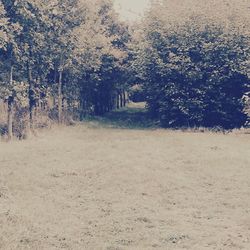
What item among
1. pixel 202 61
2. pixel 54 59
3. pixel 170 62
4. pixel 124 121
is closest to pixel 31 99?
pixel 54 59

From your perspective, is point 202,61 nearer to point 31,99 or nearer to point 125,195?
point 31,99

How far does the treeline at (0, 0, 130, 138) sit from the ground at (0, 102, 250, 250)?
3350 millimetres

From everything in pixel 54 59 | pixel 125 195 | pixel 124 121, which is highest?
pixel 54 59

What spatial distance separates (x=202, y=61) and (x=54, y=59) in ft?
24.8

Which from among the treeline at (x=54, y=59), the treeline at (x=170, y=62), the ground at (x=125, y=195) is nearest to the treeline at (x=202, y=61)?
the treeline at (x=170, y=62)

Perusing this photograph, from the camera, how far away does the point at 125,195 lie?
34.1 feet

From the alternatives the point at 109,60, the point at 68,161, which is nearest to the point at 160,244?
the point at 68,161

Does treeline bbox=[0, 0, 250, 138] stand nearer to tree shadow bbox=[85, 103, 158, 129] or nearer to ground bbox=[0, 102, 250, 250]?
tree shadow bbox=[85, 103, 158, 129]

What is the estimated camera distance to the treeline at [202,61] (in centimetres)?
2344

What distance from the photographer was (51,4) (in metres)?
19.7

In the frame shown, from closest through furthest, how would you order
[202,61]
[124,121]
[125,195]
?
1. [125,195]
2. [202,61]
3. [124,121]

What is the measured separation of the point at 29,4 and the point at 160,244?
44.2ft

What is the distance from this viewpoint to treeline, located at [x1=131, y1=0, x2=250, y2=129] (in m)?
23.4

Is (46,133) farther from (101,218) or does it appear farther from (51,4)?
(101,218)
